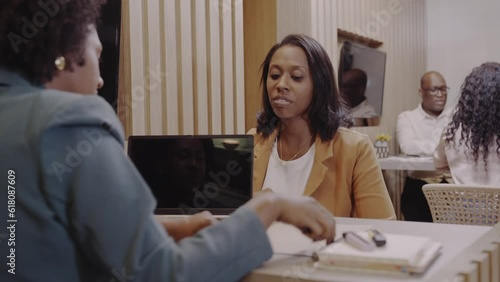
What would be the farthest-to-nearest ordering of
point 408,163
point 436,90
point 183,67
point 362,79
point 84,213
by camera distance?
point 436,90, point 362,79, point 408,163, point 183,67, point 84,213

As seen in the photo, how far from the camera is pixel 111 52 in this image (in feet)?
7.04

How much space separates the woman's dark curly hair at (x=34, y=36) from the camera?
0.87 metres

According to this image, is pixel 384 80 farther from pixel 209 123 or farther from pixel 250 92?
pixel 209 123

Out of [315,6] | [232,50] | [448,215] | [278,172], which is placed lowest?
[448,215]

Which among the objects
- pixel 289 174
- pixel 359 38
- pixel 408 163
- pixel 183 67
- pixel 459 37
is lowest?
pixel 408 163

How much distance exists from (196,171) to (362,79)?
3663 millimetres

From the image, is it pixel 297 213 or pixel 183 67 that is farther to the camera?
pixel 183 67

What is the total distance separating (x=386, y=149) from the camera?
491cm

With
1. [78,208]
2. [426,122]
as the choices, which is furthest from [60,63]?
[426,122]

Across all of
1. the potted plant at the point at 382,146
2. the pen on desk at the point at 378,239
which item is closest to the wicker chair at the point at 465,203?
the pen on desk at the point at 378,239

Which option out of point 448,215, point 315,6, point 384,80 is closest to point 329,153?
point 448,215

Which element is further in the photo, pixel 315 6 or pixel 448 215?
pixel 315 6

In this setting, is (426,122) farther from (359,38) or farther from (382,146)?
(359,38)

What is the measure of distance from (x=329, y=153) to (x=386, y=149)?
305 centimetres
